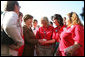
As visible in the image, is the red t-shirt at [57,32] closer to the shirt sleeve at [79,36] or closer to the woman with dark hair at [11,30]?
the shirt sleeve at [79,36]

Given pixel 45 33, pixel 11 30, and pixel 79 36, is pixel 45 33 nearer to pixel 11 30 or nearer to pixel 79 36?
pixel 79 36

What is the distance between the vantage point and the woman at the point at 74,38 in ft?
9.78

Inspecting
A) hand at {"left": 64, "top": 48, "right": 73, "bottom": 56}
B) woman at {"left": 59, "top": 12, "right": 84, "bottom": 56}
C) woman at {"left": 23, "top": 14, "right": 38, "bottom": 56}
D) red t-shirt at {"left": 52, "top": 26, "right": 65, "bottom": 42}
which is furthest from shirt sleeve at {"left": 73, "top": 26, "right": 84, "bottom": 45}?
red t-shirt at {"left": 52, "top": 26, "right": 65, "bottom": 42}

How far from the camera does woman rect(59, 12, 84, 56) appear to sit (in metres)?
2.98

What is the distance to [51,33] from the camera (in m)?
4.34

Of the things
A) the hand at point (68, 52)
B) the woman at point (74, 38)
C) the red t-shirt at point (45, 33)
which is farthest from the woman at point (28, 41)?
the hand at point (68, 52)

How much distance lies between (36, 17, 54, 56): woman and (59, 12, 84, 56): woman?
2.35 feet

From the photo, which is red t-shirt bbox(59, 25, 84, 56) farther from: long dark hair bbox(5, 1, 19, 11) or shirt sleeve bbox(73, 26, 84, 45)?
long dark hair bbox(5, 1, 19, 11)

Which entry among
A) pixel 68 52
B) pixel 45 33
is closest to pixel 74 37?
pixel 68 52

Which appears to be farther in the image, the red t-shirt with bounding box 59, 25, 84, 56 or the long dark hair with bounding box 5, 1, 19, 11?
the red t-shirt with bounding box 59, 25, 84, 56

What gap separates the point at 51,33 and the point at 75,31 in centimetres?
131

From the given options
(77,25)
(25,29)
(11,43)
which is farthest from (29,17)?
(11,43)

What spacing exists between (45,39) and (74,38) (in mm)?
1224

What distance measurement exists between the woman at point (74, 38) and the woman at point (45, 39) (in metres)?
0.71
